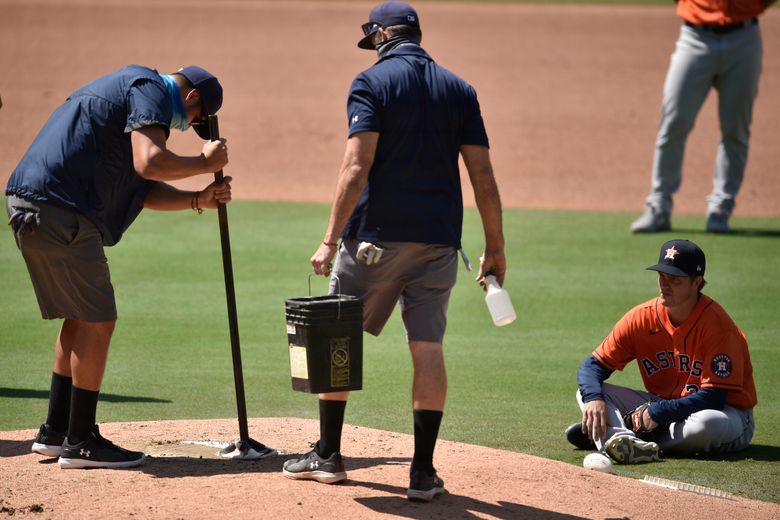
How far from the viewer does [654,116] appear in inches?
836

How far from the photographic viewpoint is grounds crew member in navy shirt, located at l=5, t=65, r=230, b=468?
5.52m

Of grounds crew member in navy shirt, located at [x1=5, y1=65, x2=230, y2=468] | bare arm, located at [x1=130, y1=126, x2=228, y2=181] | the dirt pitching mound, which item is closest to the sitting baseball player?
the dirt pitching mound

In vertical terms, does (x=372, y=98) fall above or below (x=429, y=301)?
above

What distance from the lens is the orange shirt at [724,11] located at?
12.9 metres

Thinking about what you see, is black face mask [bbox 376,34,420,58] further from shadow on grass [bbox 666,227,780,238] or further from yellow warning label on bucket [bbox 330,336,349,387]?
shadow on grass [bbox 666,227,780,238]

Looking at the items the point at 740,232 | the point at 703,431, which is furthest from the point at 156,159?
the point at 740,232

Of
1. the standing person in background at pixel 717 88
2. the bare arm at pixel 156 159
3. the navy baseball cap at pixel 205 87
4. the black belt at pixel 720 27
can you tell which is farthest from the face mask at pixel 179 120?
the black belt at pixel 720 27

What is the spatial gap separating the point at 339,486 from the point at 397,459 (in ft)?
2.14

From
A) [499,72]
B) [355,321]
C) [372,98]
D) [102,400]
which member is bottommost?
[102,400]

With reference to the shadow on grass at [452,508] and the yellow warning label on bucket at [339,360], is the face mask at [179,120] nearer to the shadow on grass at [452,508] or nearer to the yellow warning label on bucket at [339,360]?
the yellow warning label on bucket at [339,360]

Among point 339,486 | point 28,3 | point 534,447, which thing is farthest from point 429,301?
point 28,3

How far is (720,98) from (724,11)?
1006 mm

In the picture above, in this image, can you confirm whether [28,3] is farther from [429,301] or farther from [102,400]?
[429,301]

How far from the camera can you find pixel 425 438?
207 inches
